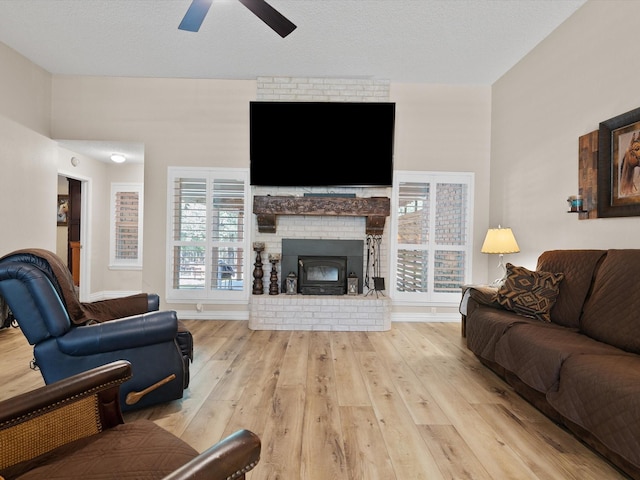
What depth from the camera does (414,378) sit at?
2.91 m

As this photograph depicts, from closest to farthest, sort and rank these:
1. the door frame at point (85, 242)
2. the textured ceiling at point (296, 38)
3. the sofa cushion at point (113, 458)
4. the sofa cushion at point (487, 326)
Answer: the sofa cushion at point (113, 458) → the sofa cushion at point (487, 326) → the textured ceiling at point (296, 38) → the door frame at point (85, 242)

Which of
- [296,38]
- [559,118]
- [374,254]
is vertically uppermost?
[296,38]

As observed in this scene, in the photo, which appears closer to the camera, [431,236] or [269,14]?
[269,14]

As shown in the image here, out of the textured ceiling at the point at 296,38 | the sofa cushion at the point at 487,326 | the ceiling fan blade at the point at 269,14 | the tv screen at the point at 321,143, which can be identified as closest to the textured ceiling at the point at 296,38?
the textured ceiling at the point at 296,38

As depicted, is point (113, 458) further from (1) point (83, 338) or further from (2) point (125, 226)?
(2) point (125, 226)

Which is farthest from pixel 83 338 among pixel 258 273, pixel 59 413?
pixel 258 273

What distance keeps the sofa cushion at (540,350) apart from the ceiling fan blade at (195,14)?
3265 mm

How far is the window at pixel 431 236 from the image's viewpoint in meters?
4.92

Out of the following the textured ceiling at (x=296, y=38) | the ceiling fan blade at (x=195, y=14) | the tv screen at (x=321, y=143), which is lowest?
the tv screen at (x=321, y=143)

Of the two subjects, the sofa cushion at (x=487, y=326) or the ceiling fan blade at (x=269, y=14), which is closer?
the ceiling fan blade at (x=269, y=14)

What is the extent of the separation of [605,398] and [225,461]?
190 cm

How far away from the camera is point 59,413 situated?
3.96 ft

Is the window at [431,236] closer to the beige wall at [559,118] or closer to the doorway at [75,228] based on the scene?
the beige wall at [559,118]

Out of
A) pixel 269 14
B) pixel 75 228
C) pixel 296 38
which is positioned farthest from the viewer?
pixel 75 228
